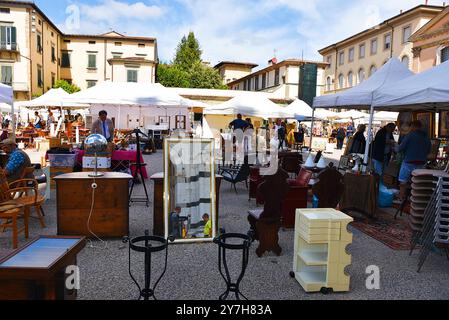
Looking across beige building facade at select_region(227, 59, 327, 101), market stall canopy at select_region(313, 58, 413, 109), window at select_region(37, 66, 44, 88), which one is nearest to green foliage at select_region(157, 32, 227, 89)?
beige building facade at select_region(227, 59, 327, 101)

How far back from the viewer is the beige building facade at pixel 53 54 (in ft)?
118

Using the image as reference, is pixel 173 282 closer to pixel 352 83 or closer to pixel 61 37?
pixel 352 83

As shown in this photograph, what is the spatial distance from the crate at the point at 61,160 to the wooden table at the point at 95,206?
331 cm

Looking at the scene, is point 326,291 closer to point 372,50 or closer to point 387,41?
point 387,41

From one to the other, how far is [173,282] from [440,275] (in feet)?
9.44

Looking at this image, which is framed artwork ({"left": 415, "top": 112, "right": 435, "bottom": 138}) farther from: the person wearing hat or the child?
the person wearing hat

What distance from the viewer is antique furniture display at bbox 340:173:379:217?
6.45 m

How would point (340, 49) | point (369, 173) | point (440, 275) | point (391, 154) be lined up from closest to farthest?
point (440, 275) → point (369, 173) → point (391, 154) → point (340, 49)

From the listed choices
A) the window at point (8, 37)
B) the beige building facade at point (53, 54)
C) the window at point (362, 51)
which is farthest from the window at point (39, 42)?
the window at point (362, 51)

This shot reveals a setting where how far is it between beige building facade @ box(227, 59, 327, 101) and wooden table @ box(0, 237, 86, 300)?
1378 inches

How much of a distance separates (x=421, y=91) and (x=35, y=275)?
6121mm

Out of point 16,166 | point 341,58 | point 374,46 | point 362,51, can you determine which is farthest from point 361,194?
point 341,58
